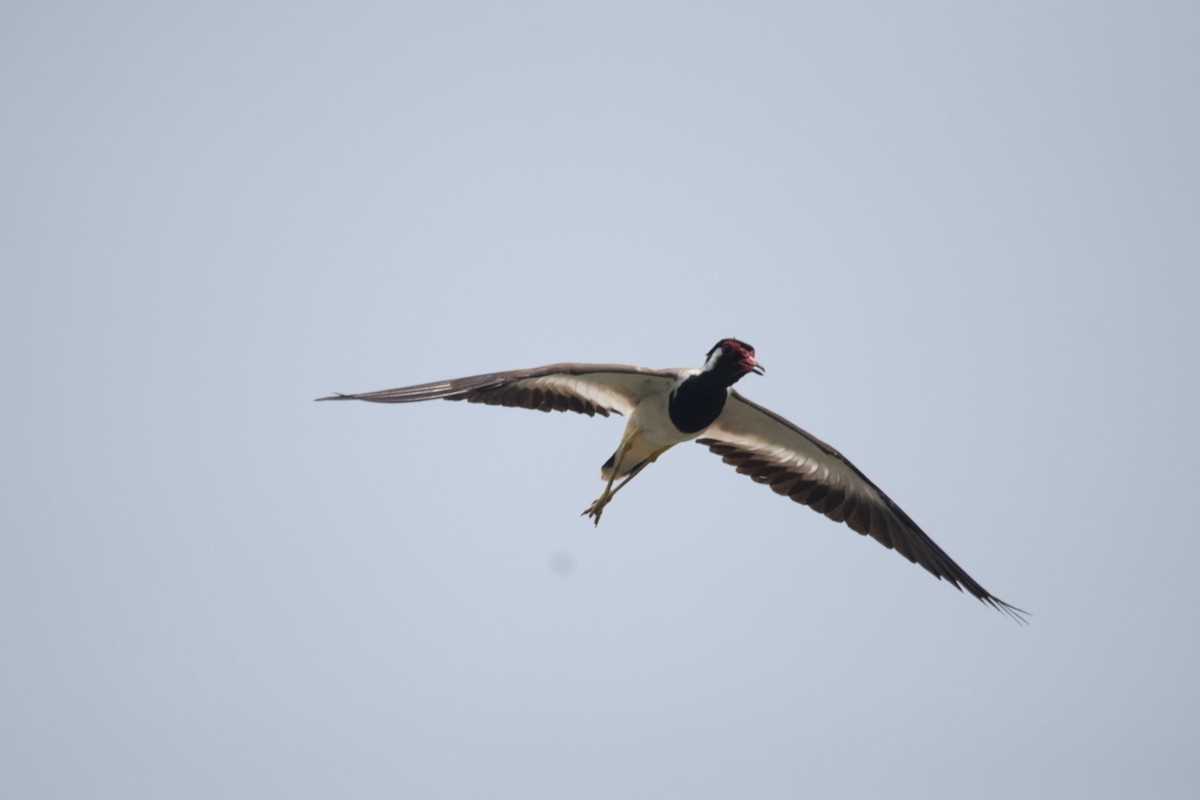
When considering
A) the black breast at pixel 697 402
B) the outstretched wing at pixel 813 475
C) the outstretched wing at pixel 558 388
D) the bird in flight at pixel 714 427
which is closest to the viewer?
the outstretched wing at pixel 558 388

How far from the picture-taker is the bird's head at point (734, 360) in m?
14.2

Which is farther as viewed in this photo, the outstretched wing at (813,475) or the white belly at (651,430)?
the outstretched wing at (813,475)

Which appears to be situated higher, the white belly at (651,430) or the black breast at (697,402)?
the black breast at (697,402)

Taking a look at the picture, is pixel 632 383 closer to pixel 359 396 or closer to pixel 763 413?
pixel 763 413

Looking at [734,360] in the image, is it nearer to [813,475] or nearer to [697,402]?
[697,402]

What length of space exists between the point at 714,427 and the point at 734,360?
223cm

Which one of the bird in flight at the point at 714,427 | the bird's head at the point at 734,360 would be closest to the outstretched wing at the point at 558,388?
the bird in flight at the point at 714,427

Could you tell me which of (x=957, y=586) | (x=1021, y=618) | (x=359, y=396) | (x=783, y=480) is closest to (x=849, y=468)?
(x=783, y=480)

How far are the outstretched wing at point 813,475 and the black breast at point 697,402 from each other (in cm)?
75

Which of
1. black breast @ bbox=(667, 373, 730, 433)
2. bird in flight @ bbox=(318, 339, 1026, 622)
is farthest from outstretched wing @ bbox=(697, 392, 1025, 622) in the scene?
black breast @ bbox=(667, 373, 730, 433)

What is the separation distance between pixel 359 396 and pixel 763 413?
5.76m

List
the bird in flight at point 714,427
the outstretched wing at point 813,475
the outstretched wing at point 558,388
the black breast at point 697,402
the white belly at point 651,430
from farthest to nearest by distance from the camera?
the outstretched wing at point 813,475, the white belly at point 651,430, the black breast at point 697,402, the bird in flight at point 714,427, the outstretched wing at point 558,388

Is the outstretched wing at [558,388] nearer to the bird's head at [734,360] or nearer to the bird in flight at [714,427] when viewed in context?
the bird in flight at [714,427]

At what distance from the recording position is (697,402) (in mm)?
14641
